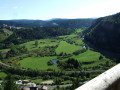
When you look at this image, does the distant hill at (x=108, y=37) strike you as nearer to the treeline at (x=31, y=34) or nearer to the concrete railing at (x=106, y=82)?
the treeline at (x=31, y=34)

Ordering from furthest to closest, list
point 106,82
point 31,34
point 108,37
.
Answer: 1. point 31,34
2. point 108,37
3. point 106,82

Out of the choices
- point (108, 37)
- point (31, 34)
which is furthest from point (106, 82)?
point (31, 34)

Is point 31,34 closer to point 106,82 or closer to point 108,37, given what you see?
point 108,37

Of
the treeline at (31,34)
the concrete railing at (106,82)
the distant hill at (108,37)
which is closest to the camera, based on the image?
the concrete railing at (106,82)

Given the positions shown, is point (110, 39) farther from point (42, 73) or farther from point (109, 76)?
point (109, 76)

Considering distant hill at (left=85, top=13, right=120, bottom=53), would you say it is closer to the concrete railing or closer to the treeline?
the treeline

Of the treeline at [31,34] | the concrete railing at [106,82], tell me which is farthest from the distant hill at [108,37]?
the concrete railing at [106,82]

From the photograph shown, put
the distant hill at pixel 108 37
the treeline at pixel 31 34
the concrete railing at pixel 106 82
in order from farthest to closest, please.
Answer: the treeline at pixel 31 34 < the distant hill at pixel 108 37 < the concrete railing at pixel 106 82

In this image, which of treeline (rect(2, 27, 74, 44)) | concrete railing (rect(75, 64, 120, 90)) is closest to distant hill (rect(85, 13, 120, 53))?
treeline (rect(2, 27, 74, 44))
